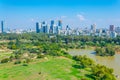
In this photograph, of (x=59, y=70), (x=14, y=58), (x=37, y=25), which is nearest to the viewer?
(x=59, y=70)

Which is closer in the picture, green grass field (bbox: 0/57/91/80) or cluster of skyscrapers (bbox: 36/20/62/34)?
green grass field (bbox: 0/57/91/80)

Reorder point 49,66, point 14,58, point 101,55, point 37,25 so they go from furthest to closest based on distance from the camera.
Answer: point 37,25
point 101,55
point 14,58
point 49,66

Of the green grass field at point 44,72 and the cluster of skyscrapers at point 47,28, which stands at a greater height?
the cluster of skyscrapers at point 47,28

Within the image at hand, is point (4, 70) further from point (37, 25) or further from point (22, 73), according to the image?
point (37, 25)

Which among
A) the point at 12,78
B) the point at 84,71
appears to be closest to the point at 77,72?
the point at 84,71

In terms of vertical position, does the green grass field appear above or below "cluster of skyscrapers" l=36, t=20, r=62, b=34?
below

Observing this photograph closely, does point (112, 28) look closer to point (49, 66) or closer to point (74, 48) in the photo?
point (74, 48)

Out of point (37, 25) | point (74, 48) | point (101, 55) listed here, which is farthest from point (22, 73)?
point (37, 25)

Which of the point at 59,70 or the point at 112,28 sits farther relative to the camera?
the point at 112,28

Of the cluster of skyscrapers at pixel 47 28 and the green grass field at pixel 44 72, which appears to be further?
the cluster of skyscrapers at pixel 47 28

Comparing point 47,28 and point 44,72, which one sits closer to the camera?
point 44,72
